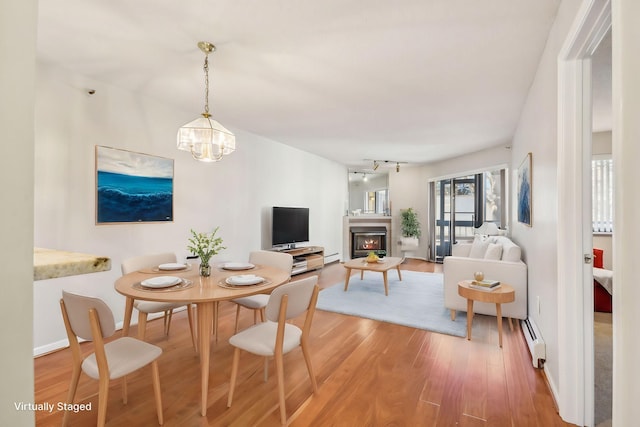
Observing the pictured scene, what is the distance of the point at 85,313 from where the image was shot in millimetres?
1583

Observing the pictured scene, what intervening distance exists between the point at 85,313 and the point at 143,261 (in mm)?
1327

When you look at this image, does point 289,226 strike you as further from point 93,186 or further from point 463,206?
point 463,206

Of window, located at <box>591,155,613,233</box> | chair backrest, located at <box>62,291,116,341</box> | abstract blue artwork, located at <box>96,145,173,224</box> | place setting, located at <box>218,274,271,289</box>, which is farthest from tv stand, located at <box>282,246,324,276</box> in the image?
window, located at <box>591,155,613,233</box>

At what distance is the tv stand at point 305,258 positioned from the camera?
223 inches

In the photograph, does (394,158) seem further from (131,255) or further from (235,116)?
(131,255)

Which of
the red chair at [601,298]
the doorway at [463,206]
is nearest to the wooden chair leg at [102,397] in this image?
the red chair at [601,298]

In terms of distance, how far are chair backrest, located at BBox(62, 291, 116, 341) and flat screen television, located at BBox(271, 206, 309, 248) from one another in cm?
378

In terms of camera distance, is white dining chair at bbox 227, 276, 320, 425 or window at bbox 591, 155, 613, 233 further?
window at bbox 591, 155, 613, 233

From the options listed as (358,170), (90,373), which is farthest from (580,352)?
(358,170)

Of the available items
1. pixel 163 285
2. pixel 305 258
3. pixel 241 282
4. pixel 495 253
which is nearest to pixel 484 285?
pixel 495 253

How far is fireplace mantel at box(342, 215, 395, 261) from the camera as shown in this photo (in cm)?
815

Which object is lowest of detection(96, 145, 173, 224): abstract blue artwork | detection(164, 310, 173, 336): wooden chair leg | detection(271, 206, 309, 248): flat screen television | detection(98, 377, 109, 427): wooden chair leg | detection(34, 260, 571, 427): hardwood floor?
detection(34, 260, 571, 427): hardwood floor

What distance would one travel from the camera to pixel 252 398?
2068 mm
